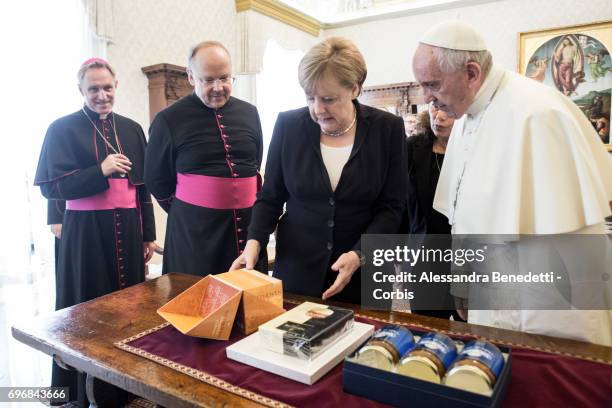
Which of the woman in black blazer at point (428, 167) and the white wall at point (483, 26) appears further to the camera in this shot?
the white wall at point (483, 26)

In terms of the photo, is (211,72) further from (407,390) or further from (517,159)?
(407,390)

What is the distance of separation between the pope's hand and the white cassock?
719 mm

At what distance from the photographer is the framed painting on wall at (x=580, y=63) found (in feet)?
18.3

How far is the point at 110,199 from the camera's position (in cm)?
252

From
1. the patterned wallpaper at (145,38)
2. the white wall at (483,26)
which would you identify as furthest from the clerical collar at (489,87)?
the white wall at (483,26)

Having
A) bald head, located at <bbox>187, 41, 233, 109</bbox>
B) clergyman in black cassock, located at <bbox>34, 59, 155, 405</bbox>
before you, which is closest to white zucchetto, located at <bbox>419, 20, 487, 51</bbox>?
bald head, located at <bbox>187, 41, 233, 109</bbox>

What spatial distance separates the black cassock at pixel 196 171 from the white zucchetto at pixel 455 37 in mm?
1267

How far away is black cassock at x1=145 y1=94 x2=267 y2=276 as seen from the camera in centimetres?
228

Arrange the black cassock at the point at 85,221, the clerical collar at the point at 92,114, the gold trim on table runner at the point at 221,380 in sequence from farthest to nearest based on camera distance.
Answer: the clerical collar at the point at 92,114, the black cassock at the point at 85,221, the gold trim on table runner at the point at 221,380

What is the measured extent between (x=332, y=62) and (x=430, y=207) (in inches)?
37.3

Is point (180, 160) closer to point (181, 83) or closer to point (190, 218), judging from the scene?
point (190, 218)

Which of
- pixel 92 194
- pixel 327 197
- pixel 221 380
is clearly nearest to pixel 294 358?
pixel 221 380

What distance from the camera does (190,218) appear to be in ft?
7.48

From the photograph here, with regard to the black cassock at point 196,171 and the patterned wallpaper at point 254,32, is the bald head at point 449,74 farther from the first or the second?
the patterned wallpaper at point 254,32
